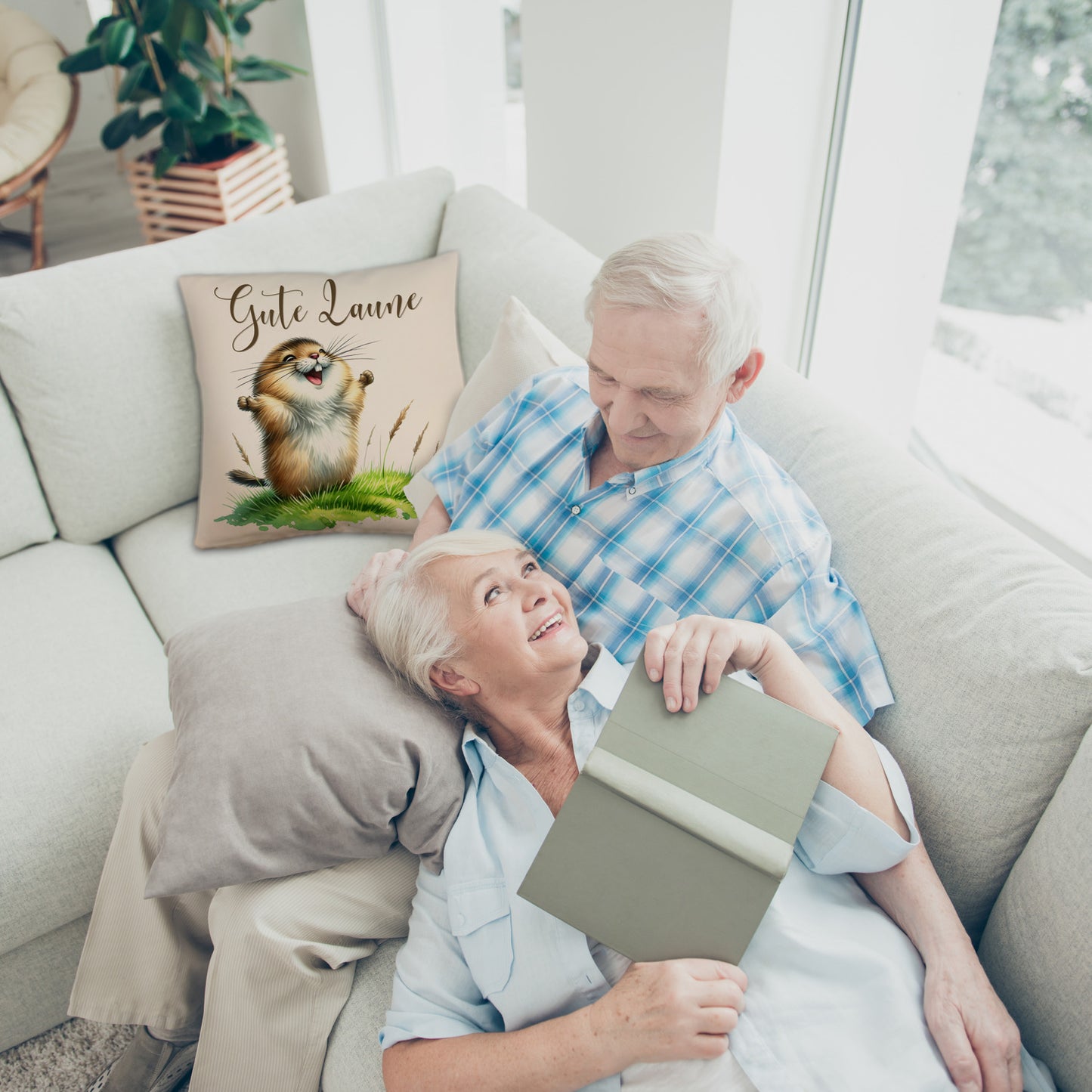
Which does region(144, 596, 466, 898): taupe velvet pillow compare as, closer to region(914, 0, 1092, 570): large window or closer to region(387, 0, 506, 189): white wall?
region(914, 0, 1092, 570): large window

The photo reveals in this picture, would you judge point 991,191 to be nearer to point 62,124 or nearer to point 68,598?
point 68,598

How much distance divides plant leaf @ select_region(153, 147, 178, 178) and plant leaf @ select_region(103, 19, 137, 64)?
0.91ft

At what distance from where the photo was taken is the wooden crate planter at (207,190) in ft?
9.21

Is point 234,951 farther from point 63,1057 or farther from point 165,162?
point 165,162

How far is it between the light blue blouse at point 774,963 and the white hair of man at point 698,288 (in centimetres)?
51

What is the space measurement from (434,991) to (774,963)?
36cm

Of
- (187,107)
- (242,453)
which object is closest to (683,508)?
(242,453)

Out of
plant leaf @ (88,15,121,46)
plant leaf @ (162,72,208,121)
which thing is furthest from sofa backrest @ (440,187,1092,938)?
plant leaf @ (88,15,121,46)

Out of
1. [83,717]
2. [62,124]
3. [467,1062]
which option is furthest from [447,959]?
[62,124]

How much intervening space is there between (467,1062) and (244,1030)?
1.04 ft

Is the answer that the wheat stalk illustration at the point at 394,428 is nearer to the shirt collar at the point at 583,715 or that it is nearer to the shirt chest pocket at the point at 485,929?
the shirt collar at the point at 583,715

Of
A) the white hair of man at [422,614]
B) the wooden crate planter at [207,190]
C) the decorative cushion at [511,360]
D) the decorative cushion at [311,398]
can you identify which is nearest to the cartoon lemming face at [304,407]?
the decorative cushion at [311,398]

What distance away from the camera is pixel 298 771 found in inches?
40.1

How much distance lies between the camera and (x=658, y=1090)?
867 millimetres
